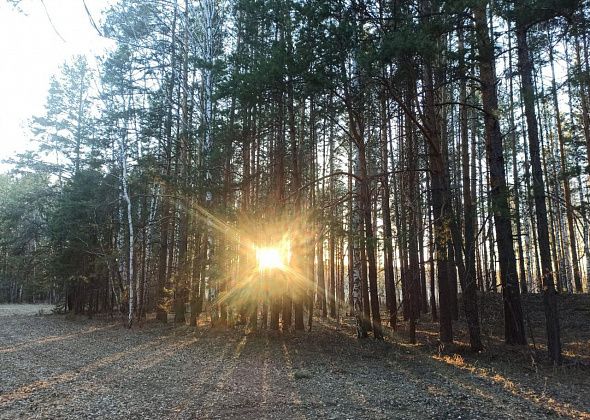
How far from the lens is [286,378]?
790cm

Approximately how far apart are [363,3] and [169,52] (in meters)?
10.6

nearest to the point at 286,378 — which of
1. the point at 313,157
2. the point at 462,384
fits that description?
the point at 462,384

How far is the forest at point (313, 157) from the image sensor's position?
905 centimetres

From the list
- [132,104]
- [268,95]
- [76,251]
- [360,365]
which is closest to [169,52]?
[132,104]

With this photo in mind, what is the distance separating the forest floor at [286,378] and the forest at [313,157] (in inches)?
47.2

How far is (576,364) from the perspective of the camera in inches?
340

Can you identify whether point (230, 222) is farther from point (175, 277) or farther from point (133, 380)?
point (133, 380)

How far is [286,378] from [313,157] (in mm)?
13259

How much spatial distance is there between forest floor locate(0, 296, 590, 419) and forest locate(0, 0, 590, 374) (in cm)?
120

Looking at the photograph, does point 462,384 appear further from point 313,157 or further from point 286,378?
point 313,157

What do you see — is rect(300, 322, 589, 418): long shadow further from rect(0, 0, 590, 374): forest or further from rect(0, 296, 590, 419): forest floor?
rect(0, 0, 590, 374): forest

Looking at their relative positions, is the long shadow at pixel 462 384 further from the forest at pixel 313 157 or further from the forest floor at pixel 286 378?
the forest at pixel 313 157

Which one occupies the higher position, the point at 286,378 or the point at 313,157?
the point at 313,157

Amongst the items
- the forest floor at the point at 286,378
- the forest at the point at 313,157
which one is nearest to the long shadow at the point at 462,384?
the forest floor at the point at 286,378
